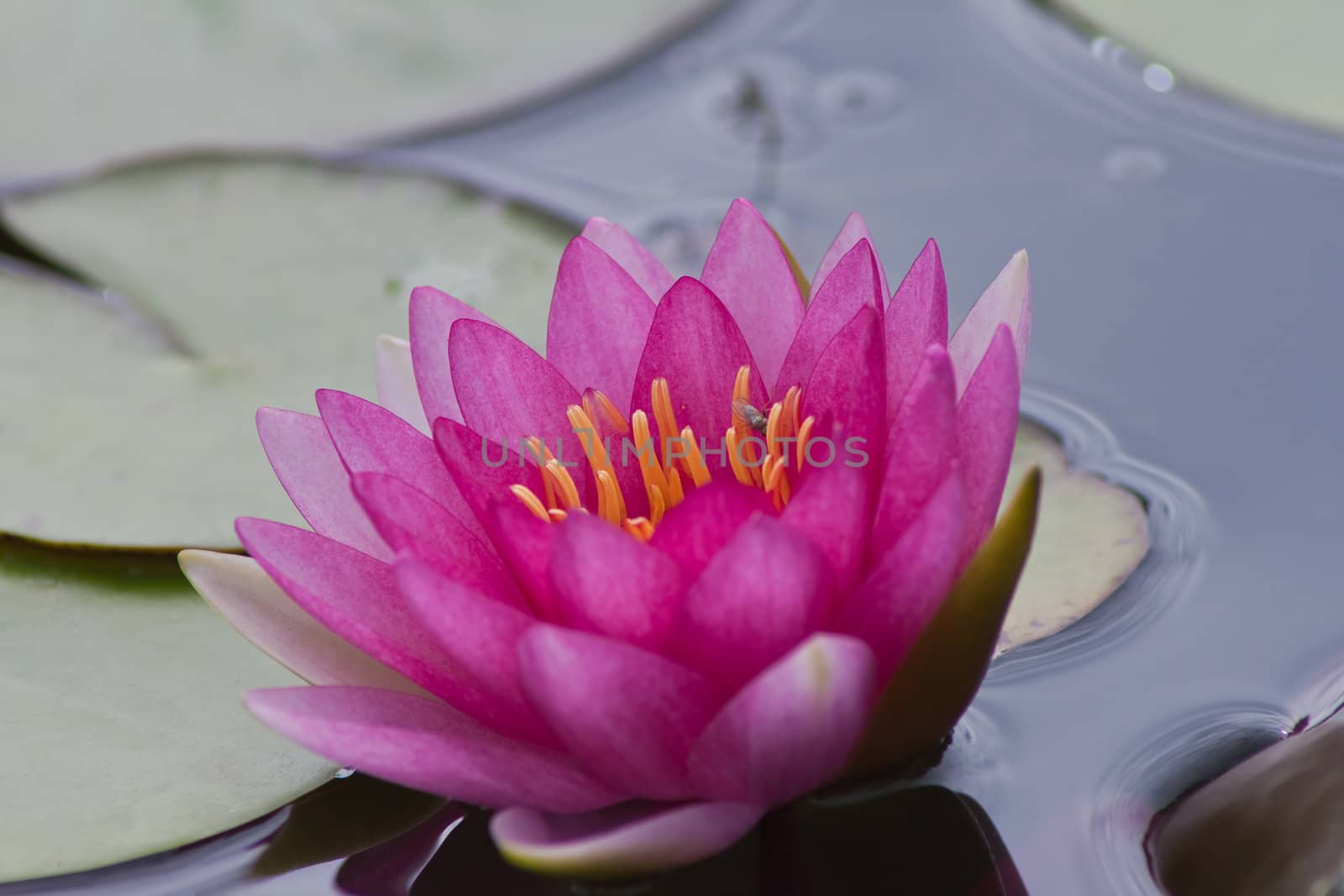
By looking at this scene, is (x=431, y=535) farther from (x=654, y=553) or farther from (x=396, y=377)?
(x=396, y=377)

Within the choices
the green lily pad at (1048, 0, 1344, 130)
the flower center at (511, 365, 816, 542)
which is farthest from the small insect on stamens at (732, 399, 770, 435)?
the green lily pad at (1048, 0, 1344, 130)

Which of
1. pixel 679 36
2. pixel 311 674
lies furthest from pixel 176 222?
pixel 311 674

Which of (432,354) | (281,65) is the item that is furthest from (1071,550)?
(281,65)

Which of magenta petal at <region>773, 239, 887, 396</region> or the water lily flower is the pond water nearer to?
the water lily flower

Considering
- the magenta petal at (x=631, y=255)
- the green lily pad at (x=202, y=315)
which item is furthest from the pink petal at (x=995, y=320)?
the green lily pad at (x=202, y=315)

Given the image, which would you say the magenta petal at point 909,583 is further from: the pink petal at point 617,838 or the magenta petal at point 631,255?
the magenta petal at point 631,255

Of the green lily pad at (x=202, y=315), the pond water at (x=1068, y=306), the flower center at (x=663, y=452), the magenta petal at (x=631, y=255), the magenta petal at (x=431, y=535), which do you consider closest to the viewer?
the magenta petal at (x=431, y=535)
